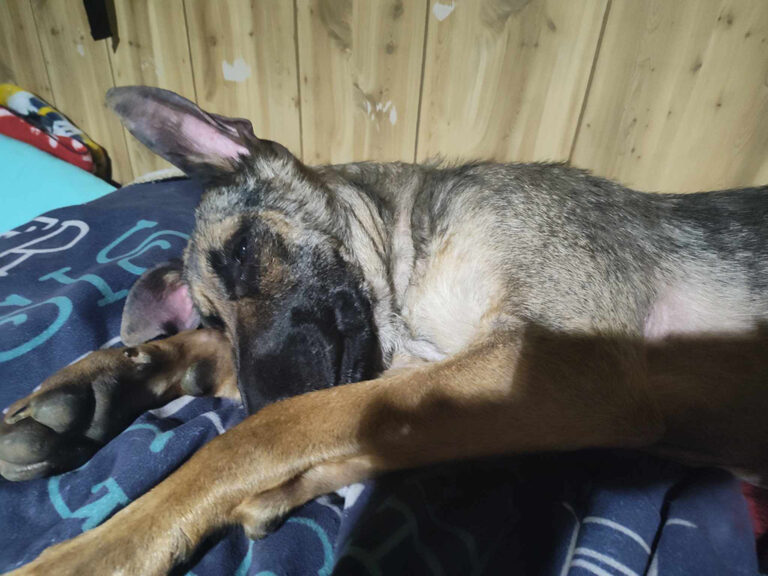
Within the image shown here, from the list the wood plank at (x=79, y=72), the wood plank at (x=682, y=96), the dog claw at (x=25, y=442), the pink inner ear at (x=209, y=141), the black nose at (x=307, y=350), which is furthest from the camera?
the wood plank at (x=79, y=72)

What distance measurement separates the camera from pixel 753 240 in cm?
189

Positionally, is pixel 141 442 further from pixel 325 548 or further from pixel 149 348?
pixel 325 548

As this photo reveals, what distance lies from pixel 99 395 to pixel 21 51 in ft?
14.9

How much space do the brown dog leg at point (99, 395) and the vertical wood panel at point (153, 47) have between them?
8.09 feet

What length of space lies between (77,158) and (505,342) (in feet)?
13.5

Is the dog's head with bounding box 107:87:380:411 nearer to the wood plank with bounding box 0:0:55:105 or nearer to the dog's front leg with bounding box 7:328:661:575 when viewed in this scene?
the dog's front leg with bounding box 7:328:661:575

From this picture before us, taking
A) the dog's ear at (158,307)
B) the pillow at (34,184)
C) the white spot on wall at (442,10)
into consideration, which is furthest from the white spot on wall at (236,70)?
the dog's ear at (158,307)

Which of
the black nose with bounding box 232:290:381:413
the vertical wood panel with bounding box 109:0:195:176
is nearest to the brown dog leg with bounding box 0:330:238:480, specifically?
the black nose with bounding box 232:290:381:413

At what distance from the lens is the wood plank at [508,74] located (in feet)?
7.79

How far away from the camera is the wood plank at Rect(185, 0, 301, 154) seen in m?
3.06

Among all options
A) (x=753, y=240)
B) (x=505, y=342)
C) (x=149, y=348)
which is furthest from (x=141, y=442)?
(x=753, y=240)

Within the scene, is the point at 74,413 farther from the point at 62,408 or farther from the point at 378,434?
the point at 378,434

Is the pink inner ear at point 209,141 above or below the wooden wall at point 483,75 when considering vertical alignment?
below

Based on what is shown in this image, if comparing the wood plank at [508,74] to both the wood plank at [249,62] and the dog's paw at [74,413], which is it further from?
the dog's paw at [74,413]
